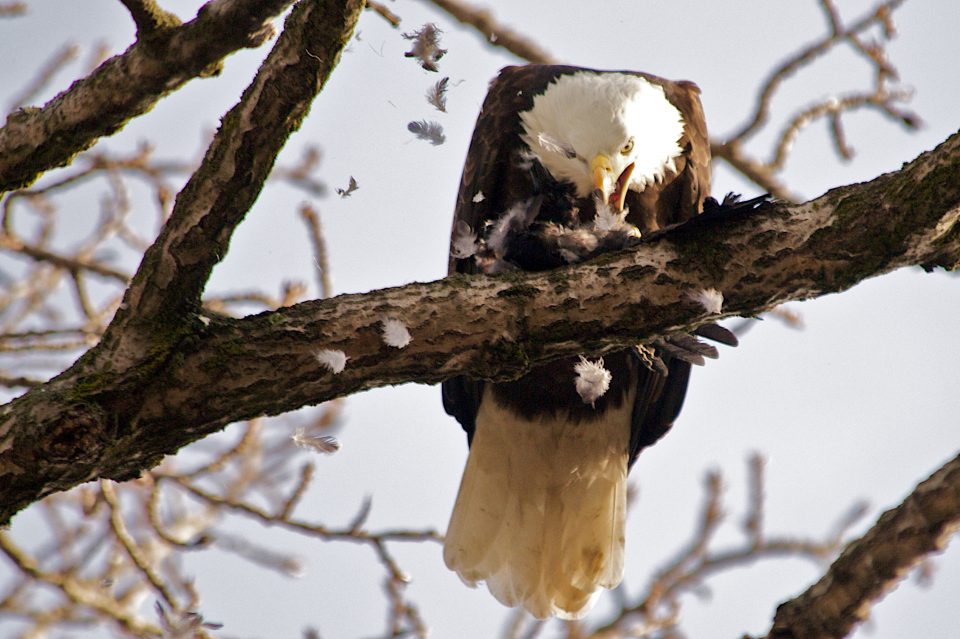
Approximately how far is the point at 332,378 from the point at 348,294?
0.22 m

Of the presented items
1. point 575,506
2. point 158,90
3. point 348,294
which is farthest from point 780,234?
point 575,506

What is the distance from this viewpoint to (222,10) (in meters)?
2.61

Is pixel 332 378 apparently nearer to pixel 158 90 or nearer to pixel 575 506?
pixel 158 90

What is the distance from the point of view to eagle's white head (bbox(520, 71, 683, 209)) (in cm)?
376

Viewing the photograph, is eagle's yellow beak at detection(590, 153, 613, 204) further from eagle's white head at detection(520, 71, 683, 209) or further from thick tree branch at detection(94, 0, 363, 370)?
thick tree branch at detection(94, 0, 363, 370)

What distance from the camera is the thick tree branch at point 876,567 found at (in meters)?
1.59

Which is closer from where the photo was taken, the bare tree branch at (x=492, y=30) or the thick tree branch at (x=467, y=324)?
the thick tree branch at (x=467, y=324)

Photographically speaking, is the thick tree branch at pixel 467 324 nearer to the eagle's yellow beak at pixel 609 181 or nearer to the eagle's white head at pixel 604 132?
the eagle's yellow beak at pixel 609 181

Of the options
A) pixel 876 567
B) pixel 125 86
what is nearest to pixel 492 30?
pixel 125 86

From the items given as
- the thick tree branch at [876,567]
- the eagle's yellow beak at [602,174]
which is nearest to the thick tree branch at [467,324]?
the eagle's yellow beak at [602,174]

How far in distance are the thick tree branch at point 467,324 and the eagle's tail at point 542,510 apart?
147cm

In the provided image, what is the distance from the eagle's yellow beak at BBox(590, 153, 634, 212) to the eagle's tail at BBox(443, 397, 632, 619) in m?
0.87

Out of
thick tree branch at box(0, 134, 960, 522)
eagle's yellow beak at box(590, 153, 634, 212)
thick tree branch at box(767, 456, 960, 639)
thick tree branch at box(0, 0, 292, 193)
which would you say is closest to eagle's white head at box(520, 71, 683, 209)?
eagle's yellow beak at box(590, 153, 634, 212)

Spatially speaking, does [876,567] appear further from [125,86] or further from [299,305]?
[125,86]
